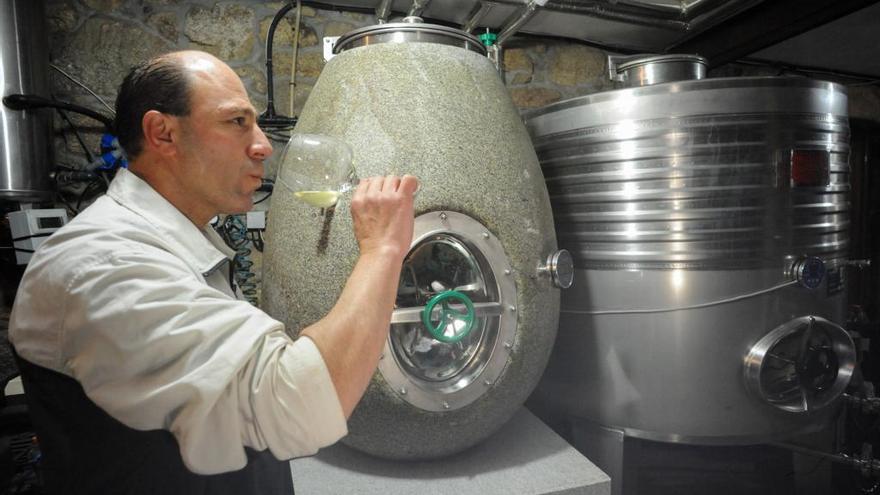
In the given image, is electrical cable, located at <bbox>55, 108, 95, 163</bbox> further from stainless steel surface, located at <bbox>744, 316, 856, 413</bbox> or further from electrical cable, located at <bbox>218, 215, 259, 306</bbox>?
stainless steel surface, located at <bbox>744, 316, 856, 413</bbox>

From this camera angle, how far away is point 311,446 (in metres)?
0.80

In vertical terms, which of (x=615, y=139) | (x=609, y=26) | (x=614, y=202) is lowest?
(x=614, y=202)

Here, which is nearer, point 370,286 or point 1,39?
point 370,286

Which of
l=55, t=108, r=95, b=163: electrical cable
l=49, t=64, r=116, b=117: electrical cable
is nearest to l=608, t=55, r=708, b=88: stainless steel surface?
l=49, t=64, r=116, b=117: electrical cable

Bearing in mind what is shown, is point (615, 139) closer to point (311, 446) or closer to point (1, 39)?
point (311, 446)

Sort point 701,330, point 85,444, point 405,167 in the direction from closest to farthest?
point 85,444 < point 405,167 < point 701,330

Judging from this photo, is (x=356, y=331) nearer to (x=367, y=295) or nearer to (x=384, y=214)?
(x=367, y=295)

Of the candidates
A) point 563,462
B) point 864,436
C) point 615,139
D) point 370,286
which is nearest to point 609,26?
point 615,139

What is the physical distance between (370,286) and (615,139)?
40.2 inches

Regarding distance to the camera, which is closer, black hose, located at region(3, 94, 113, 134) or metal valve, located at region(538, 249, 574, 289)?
metal valve, located at region(538, 249, 574, 289)

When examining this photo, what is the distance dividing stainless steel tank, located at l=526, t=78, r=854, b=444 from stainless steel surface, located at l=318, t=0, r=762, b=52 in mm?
724

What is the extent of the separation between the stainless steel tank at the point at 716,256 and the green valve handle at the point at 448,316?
567 millimetres

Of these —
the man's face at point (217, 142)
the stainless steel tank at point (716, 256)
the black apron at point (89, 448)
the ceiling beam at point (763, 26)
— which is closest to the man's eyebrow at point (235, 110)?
the man's face at point (217, 142)

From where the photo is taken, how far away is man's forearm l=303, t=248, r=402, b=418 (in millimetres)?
820
